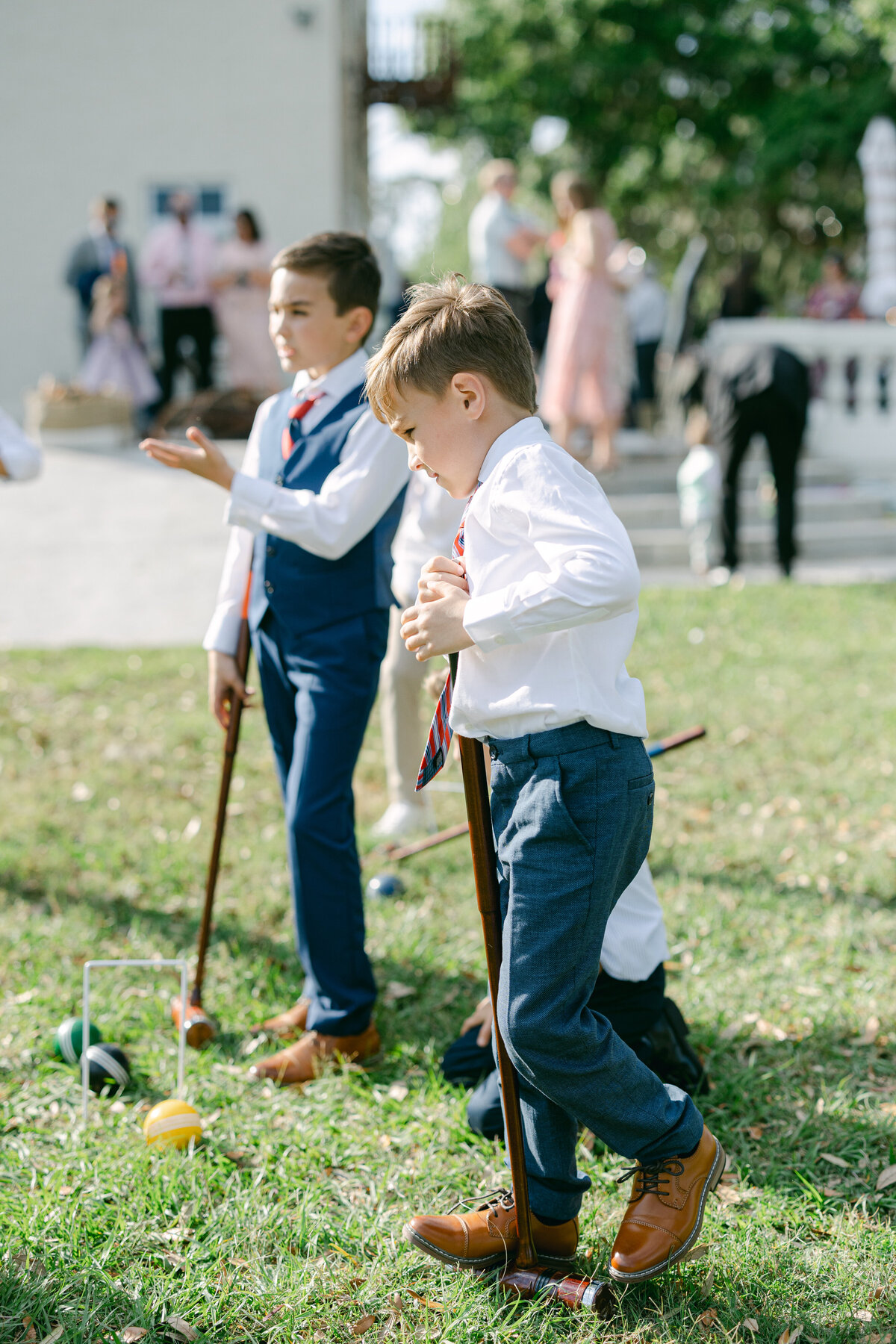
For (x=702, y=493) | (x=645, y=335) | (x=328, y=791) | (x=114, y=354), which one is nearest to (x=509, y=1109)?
(x=328, y=791)

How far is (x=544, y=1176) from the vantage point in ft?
8.36

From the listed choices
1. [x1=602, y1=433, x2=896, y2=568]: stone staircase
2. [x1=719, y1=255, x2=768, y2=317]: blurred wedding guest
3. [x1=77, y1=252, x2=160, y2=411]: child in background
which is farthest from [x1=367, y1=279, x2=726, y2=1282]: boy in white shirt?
[x1=77, y1=252, x2=160, y2=411]: child in background

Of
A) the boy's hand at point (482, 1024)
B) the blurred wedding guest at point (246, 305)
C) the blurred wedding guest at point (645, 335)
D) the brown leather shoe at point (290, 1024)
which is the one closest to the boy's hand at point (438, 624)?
the boy's hand at point (482, 1024)

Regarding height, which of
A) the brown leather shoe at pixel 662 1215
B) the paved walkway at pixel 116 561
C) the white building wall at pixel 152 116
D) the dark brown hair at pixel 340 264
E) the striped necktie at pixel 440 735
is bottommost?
the paved walkway at pixel 116 561

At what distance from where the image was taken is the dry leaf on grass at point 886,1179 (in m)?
2.97

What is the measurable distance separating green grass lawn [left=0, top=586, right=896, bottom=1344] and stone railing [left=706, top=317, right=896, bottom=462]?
7.14 m

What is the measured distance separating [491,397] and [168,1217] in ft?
6.50

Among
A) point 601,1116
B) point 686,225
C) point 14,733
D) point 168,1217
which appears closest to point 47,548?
point 14,733

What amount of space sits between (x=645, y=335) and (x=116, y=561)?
7380 mm

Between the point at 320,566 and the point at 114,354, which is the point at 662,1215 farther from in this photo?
the point at 114,354

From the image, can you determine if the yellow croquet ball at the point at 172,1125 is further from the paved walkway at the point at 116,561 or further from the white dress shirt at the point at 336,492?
the paved walkway at the point at 116,561

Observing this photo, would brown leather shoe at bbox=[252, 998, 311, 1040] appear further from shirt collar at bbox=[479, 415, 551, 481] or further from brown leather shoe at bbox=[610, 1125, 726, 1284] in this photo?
shirt collar at bbox=[479, 415, 551, 481]

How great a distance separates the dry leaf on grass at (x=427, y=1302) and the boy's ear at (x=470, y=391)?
5.85 feet

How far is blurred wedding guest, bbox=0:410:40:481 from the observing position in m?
4.49
